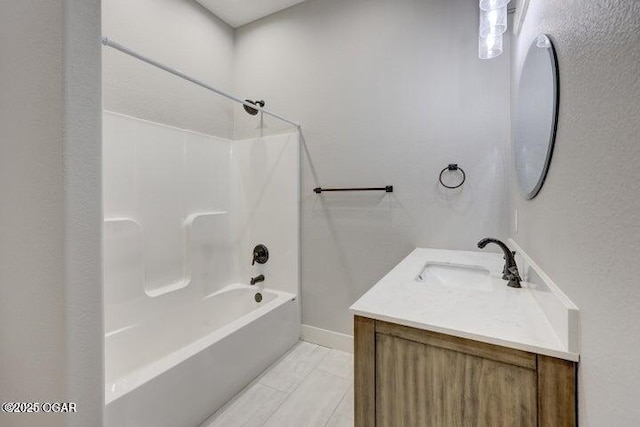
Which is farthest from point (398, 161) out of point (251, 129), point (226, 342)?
point (226, 342)

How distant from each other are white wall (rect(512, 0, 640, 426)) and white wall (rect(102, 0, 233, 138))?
7.51ft

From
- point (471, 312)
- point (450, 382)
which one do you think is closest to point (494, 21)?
point (471, 312)

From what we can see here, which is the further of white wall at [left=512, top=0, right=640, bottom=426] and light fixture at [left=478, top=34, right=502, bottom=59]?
light fixture at [left=478, top=34, right=502, bottom=59]

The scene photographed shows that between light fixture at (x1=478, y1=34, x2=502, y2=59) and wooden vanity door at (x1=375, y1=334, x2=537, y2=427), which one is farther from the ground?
light fixture at (x1=478, y1=34, x2=502, y2=59)

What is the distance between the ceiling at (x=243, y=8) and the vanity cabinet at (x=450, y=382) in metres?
2.73

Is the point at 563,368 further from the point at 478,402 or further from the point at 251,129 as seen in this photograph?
the point at 251,129

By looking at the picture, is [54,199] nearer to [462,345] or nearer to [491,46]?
[462,345]

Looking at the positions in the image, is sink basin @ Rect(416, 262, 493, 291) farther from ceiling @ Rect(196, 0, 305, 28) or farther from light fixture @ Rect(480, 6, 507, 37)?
ceiling @ Rect(196, 0, 305, 28)

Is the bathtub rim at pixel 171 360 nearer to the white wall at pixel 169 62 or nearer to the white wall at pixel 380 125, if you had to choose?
the white wall at pixel 380 125

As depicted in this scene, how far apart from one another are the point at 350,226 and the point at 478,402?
1.51m

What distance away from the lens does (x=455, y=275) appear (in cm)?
154

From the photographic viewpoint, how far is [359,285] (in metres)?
2.18

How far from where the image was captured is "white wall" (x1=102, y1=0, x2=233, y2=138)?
1.84 metres

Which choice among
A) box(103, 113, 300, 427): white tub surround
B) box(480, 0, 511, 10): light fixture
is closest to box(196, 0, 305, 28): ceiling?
box(103, 113, 300, 427): white tub surround
